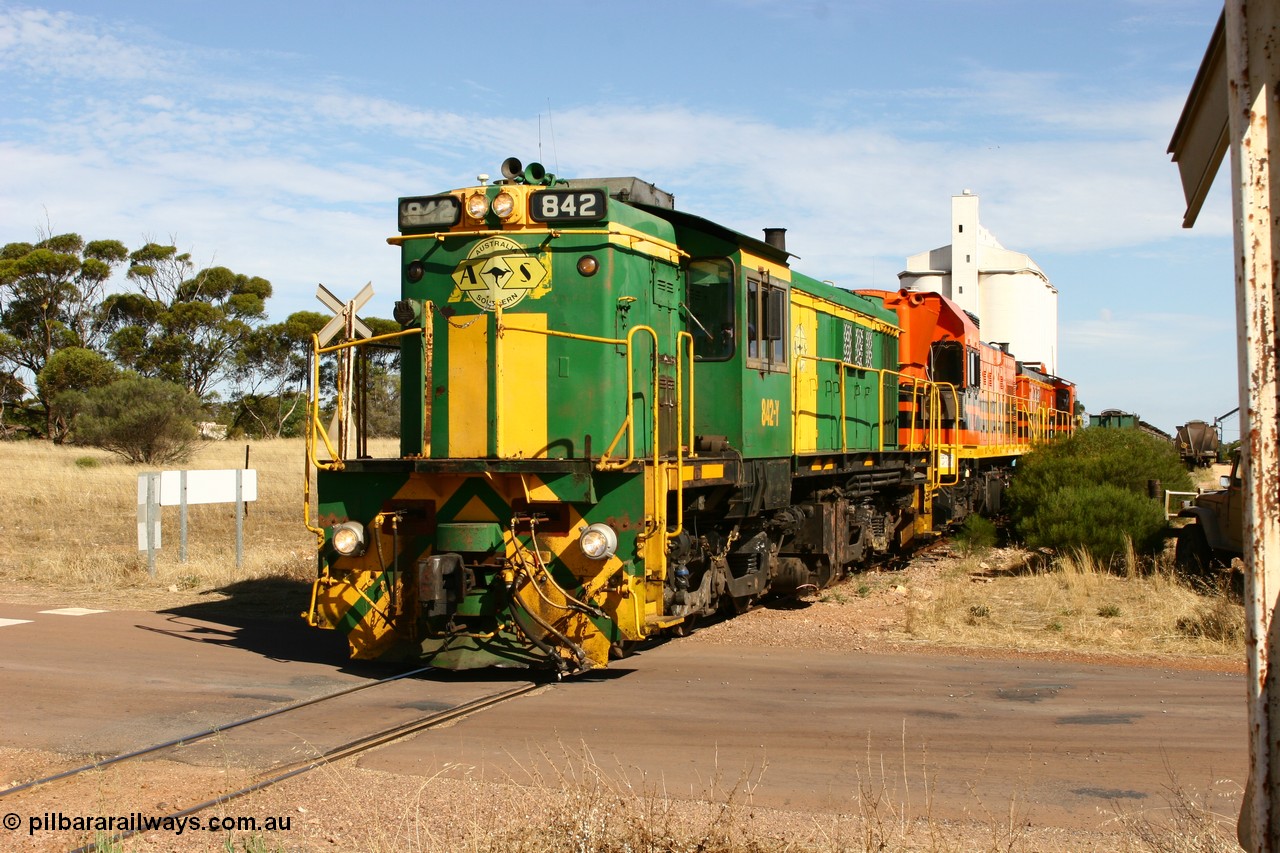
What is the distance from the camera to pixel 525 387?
29.0 ft

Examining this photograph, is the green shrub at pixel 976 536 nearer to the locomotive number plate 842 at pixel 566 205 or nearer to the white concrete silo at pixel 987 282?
the locomotive number plate 842 at pixel 566 205

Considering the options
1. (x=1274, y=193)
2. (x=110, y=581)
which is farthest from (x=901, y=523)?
(x=1274, y=193)

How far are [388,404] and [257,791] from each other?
40.9 meters

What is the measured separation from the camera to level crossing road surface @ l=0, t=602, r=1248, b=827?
577 centimetres

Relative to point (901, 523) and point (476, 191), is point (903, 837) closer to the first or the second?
point (476, 191)

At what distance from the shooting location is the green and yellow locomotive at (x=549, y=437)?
827 centimetres

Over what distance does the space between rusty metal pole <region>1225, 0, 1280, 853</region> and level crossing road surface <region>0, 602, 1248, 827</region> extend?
8.05 ft

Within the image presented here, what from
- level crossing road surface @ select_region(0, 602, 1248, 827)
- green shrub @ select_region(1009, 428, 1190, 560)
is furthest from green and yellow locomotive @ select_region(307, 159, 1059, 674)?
green shrub @ select_region(1009, 428, 1190, 560)

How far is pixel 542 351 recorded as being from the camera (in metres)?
8.88

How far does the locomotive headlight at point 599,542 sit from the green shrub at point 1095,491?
9.51 meters

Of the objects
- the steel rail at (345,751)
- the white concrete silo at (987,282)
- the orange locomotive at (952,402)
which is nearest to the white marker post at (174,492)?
the steel rail at (345,751)

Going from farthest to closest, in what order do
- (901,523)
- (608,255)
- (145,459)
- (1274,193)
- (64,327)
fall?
1. (64,327)
2. (145,459)
3. (901,523)
4. (608,255)
5. (1274,193)

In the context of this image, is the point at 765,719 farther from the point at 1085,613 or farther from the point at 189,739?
the point at 1085,613

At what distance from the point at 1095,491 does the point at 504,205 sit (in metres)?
10.9
